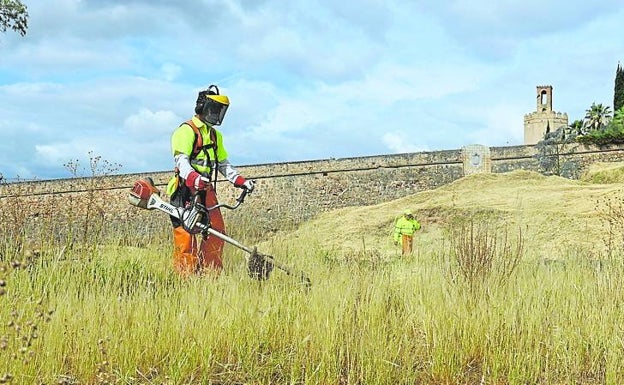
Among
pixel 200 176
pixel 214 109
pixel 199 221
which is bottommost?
pixel 199 221

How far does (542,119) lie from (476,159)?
116 ft

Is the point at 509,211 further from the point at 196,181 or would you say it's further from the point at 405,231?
the point at 196,181

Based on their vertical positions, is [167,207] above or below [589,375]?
above

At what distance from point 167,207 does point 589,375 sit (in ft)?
10.8

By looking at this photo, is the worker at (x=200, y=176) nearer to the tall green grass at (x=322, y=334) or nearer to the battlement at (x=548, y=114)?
the tall green grass at (x=322, y=334)

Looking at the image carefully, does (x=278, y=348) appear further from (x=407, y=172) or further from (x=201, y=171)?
(x=407, y=172)

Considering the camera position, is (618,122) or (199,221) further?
(618,122)

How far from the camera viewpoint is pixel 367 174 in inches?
1033

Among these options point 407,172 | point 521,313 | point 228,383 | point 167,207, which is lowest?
point 228,383

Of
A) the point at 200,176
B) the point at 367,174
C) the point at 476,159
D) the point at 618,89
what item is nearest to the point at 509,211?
the point at 476,159

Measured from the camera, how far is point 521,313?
409 centimetres

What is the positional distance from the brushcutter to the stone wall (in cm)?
1851

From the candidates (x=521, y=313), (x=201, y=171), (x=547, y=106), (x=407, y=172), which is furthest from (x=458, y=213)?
(x=547, y=106)

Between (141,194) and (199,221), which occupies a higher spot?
(141,194)
